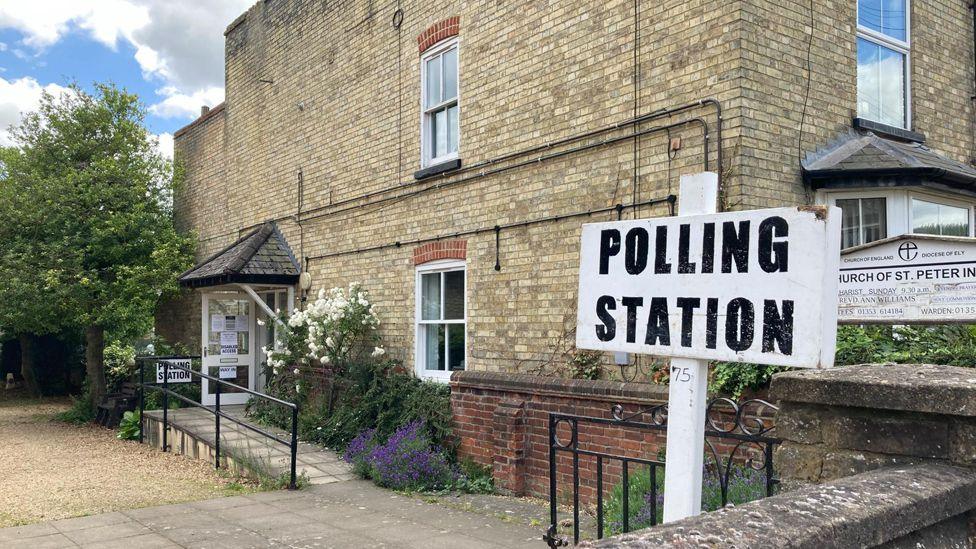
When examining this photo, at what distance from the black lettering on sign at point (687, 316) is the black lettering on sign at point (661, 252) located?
5.7 inches

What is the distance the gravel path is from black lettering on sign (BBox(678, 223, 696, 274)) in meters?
6.78

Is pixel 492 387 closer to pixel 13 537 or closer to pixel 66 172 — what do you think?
pixel 13 537

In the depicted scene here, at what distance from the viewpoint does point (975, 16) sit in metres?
9.36

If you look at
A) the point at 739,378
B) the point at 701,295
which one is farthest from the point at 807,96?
the point at 701,295

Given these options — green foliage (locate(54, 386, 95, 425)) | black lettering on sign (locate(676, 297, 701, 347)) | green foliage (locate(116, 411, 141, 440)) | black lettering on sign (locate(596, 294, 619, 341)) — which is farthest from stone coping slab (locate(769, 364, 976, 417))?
green foliage (locate(54, 386, 95, 425))

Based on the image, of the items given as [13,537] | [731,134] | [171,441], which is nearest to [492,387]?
[731,134]

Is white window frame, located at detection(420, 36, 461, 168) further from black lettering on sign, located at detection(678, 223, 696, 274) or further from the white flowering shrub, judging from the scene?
black lettering on sign, located at detection(678, 223, 696, 274)

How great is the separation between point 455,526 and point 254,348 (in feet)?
28.5

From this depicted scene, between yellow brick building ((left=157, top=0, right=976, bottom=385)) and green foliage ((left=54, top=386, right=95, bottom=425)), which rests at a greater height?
yellow brick building ((left=157, top=0, right=976, bottom=385))

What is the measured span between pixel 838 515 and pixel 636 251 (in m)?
1.23

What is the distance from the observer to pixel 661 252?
2914mm

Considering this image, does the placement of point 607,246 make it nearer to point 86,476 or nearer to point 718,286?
point 718,286

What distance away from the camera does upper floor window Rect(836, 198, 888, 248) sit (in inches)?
299

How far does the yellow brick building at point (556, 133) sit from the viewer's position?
7.15 m
